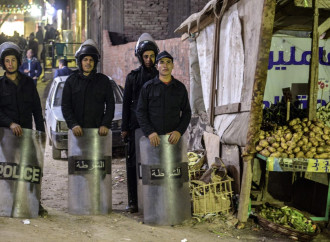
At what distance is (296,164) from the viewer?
18.3ft

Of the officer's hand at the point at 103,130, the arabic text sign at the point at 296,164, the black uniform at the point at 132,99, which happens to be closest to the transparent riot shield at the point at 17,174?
the officer's hand at the point at 103,130

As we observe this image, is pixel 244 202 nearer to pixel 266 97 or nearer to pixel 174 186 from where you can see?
pixel 174 186

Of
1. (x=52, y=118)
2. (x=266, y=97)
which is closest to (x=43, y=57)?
(x=52, y=118)

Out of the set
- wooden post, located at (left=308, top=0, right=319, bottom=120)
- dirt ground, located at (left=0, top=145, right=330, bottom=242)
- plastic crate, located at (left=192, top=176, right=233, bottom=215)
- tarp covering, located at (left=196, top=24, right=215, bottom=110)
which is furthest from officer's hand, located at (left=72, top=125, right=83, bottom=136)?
wooden post, located at (left=308, top=0, right=319, bottom=120)

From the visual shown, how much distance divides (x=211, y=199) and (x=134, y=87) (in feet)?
5.71

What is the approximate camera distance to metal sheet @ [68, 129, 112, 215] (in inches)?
236

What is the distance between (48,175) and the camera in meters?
9.12

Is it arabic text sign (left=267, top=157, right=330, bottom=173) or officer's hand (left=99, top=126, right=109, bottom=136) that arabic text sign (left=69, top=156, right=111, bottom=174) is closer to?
officer's hand (left=99, top=126, right=109, bottom=136)

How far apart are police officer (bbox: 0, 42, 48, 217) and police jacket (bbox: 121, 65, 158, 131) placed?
46.1 inches

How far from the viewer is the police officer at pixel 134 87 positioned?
6.10m

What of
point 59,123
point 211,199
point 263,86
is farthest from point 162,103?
point 59,123

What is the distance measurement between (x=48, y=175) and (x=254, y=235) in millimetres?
4733

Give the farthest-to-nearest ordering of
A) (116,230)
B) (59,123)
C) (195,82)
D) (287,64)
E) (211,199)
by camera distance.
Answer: (59,123)
(195,82)
(287,64)
(211,199)
(116,230)

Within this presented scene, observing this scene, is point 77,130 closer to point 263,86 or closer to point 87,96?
point 87,96
